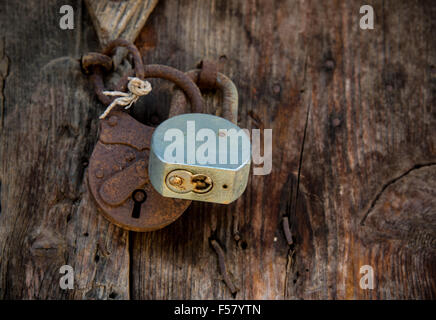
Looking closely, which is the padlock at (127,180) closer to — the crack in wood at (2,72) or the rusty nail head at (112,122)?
the rusty nail head at (112,122)

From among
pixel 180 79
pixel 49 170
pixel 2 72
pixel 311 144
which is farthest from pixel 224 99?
pixel 2 72

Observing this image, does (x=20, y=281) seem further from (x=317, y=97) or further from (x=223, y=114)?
(x=317, y=97)

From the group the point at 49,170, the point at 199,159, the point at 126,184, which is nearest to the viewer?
the point at 199,159

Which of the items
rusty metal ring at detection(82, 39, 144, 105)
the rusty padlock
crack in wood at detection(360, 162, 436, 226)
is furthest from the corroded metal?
crack in wood at detection(360, 162, 436, 226)

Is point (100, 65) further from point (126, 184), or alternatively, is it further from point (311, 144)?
point (311, 144)

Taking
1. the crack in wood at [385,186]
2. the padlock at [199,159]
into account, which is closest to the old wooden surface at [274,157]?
the crack in wood at [385,186]

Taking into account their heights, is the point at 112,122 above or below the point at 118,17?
below

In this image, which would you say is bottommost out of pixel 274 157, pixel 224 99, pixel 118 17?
pixel 274 157

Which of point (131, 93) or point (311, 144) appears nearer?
point (131, 93)
